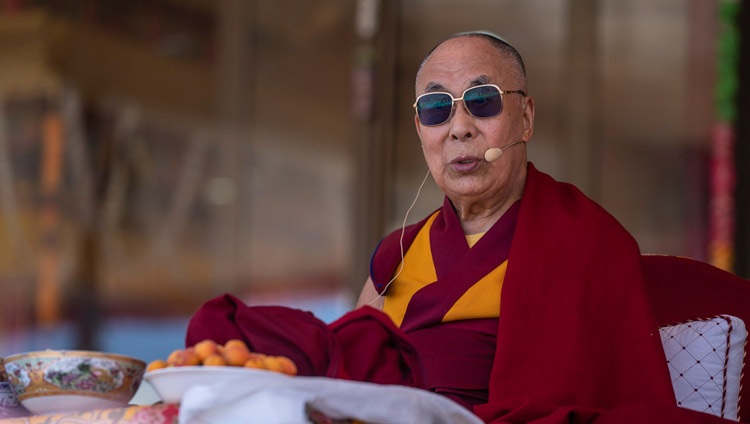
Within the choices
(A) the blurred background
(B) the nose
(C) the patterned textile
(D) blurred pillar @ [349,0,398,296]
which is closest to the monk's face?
(B) the nose

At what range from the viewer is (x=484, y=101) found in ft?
7.37

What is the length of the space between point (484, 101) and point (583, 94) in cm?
277

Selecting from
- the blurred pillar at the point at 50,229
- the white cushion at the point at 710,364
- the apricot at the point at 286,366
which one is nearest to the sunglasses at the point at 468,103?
the white cushion at the point at 710,364

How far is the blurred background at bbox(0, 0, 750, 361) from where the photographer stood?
17.0 ft

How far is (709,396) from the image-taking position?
2100mm

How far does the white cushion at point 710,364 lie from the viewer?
210 centimetres

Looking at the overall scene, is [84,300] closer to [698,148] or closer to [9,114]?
[9,114]

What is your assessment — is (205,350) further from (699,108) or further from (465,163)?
(699,108)

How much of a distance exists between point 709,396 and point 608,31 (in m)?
3.08

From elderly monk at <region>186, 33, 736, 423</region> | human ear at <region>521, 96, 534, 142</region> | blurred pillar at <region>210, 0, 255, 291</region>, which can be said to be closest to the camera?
elderly monk at <region>186, 33, 736, 423</region>

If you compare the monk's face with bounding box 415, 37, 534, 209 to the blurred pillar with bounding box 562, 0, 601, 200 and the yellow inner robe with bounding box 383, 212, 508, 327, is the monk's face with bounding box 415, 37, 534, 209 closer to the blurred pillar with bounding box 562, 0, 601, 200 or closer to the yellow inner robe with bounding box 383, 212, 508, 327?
the yellow inner robe with bounding box 383, 212, 508, 327

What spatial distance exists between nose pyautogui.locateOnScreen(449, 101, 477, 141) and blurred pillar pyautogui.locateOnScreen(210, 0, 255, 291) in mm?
3293

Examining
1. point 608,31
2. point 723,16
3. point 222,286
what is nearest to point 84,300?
point 222,286

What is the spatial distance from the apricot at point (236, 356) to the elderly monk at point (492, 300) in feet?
0.48
